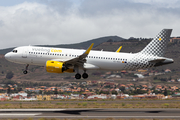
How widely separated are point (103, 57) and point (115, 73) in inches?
4174

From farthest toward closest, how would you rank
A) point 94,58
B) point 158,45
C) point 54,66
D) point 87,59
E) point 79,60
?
point 158,45 < point 87,59 < point 94,58 < point 79,60 < point 54,66

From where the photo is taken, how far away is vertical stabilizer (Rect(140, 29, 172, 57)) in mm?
50875

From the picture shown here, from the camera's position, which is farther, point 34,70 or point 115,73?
point 34,70

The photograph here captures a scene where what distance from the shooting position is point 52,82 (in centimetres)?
18025

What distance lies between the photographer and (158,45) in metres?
51.5

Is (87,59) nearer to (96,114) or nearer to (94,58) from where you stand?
(94,58)

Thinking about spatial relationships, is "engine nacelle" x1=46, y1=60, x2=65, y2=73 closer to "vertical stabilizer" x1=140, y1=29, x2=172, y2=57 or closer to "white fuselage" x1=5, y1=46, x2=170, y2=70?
"white fuselage" x1=5, y1=46, x2=170, y2=70

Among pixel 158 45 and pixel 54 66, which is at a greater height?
pixel 158 45

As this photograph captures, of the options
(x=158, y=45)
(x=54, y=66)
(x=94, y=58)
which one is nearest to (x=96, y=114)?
(x=54, y=66)

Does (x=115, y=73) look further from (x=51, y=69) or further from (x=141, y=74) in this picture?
(x=51, y=69)

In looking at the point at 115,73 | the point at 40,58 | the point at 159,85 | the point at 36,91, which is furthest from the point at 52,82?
the point at 40,58

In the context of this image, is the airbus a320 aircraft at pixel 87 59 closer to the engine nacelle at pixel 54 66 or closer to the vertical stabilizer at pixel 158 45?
the engine nacelle at pixel 54 66

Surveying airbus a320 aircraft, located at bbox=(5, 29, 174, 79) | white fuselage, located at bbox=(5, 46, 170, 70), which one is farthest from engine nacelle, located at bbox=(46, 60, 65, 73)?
white fuselage, located at bbox=(5, 46, 170, 70)

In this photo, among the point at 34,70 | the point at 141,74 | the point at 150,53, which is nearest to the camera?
the point at 150,53
